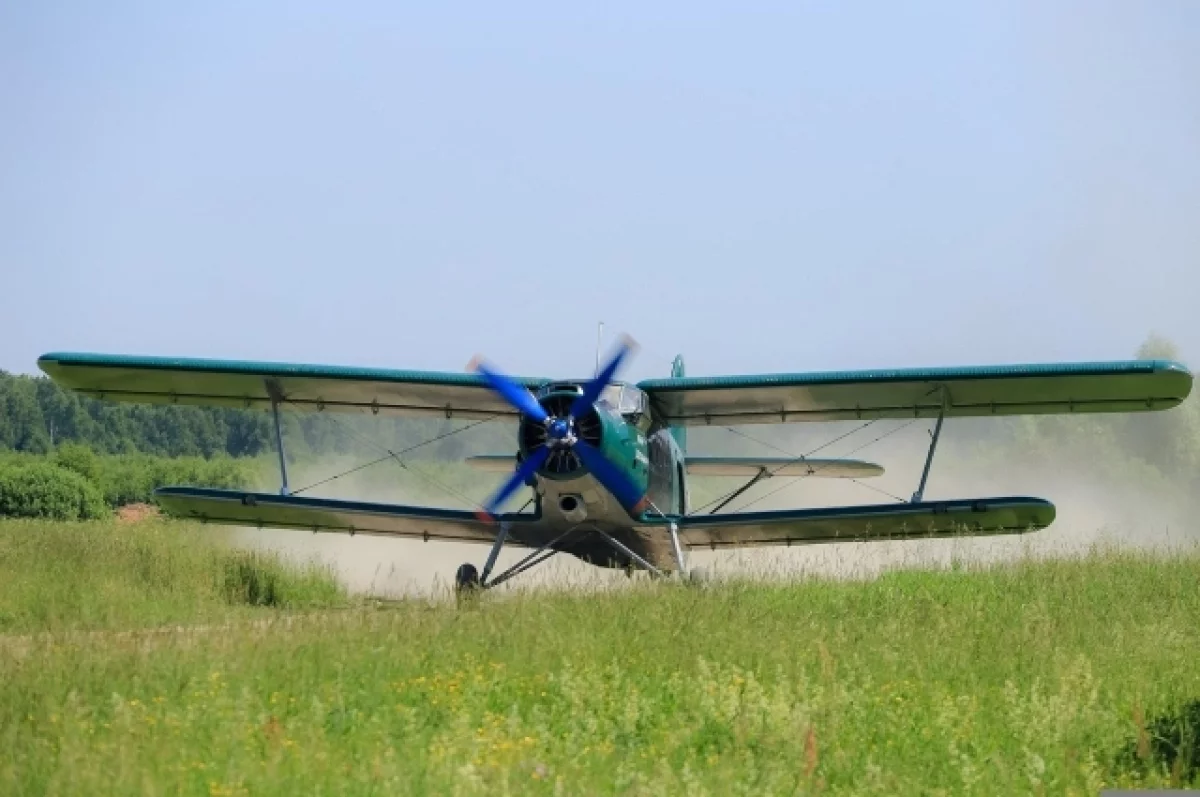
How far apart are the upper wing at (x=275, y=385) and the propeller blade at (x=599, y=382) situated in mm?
1496

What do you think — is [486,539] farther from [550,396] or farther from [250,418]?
[250,418]

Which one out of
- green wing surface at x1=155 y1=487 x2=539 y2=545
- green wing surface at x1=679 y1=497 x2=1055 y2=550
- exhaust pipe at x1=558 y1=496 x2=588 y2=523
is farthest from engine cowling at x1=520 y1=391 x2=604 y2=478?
green wing surface at x1=679 y1=497 x2=1055 y2=550

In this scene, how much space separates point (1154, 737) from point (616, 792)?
11.7 feet

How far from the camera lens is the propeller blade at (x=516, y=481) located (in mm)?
17422

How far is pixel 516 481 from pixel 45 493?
108 feet

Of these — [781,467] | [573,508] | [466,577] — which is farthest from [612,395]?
[781,467]

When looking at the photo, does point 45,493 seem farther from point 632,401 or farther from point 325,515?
point 632,401

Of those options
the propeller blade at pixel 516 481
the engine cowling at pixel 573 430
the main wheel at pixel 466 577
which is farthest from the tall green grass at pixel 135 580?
the engine cowling at pixel 573 430

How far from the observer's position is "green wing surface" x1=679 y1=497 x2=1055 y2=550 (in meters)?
17.8

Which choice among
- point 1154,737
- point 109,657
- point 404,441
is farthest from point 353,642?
point 404,441

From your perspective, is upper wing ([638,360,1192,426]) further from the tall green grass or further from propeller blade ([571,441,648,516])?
the tall green grass

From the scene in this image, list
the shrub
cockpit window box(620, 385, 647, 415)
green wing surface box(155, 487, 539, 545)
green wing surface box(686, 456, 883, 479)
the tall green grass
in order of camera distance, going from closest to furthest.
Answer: the tall green grass → cockpit window box(620, 385, 647, 415) → green wing surface box(155, 487, 539, 545) → green wing surface box(686, 456, 883, 479) → the shrub

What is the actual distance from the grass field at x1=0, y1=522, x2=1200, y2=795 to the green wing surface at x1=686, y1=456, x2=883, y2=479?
21.8 ft

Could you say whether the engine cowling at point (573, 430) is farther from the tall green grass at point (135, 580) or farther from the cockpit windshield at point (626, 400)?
the tall green grass at point (135, 580)
